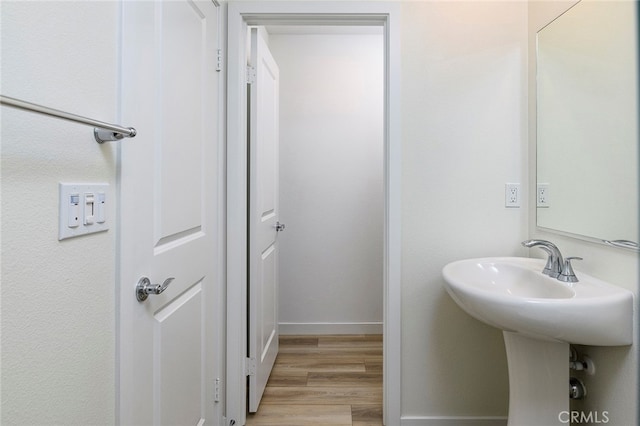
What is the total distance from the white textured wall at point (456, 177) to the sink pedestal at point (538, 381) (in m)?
0.38

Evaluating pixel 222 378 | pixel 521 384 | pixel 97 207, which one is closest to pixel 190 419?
pixel 222 378

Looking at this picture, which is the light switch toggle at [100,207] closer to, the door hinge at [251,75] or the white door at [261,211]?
the white door at [261,211]

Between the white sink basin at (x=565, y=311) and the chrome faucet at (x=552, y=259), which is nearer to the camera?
the white sink basin at (x=565, y=311)

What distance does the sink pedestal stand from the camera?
1260mm

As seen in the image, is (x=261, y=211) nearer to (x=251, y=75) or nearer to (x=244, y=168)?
(x=244, y=168)

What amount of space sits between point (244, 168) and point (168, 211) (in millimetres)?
669

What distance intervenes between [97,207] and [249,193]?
1.04 m

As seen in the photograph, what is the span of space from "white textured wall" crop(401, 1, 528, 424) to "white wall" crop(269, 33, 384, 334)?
116 cm

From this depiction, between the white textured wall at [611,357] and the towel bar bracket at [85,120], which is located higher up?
the towel bar bracket at [85,120]

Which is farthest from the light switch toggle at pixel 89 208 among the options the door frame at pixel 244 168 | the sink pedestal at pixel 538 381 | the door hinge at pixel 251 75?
the sink pedestal at pixel 538 381

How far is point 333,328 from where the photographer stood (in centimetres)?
292

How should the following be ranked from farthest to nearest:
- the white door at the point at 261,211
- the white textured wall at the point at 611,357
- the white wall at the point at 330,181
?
the white wall at the point at 330,181 < the white door at the point at 261,211 < the white textured wall at the point at 611,357

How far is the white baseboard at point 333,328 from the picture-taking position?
2.91 meters

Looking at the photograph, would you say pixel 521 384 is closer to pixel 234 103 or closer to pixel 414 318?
pixel 414 318
